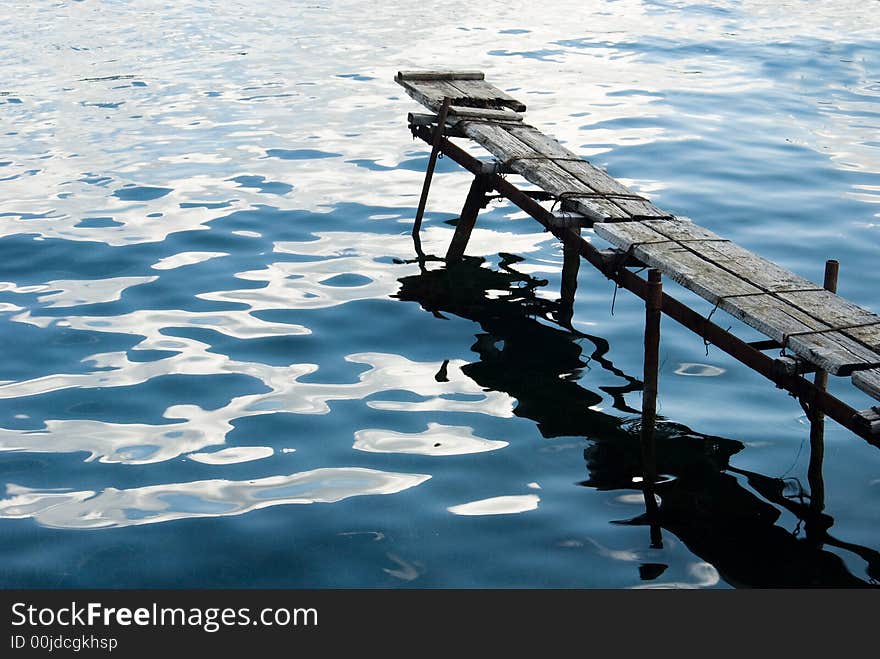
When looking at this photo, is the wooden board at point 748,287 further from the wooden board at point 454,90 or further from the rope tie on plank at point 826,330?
the wooden board at point 454,90

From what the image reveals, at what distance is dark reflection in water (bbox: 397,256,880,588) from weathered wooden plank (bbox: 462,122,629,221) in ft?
4.78

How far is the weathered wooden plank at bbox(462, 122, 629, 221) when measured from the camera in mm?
8836

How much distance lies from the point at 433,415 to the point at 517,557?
6.57 feet

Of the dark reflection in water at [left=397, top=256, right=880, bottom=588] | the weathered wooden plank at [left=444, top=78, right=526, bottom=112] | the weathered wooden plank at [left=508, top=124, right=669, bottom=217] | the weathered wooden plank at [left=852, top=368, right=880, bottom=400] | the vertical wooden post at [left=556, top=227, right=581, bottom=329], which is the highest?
the weathered wooden plank at [left=444, top=78, right=526, bottom=112]

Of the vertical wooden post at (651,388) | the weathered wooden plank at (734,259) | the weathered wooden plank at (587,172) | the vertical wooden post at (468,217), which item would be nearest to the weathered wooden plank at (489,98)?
the weathered wooden plank at (587,172)

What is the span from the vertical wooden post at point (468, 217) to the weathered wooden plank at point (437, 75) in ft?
6.11

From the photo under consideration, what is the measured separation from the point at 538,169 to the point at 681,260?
88.5 inches

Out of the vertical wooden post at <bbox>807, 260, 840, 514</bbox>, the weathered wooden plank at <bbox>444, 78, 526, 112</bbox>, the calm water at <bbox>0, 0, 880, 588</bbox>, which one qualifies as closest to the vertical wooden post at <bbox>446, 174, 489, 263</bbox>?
the calm water at <bbox>0, 0, 880, 588</bbox>

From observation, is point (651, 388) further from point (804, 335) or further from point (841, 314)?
point (841, 314)

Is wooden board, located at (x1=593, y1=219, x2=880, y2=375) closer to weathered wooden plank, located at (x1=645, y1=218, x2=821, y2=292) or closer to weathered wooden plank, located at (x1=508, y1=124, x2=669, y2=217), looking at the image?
weathered wooden plank, located at (x1=645, y1=218, x2=821, y2=292)

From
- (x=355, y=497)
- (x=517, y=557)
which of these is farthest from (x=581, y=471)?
(x=355, y=497)

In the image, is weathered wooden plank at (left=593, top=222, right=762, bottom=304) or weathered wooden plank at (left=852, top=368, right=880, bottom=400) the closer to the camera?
weathered wooden plank at (left=852, top=368, right=880, bottom=400)

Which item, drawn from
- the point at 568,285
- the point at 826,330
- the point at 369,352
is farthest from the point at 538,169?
the point at 826,330

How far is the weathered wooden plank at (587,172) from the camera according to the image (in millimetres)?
8922
